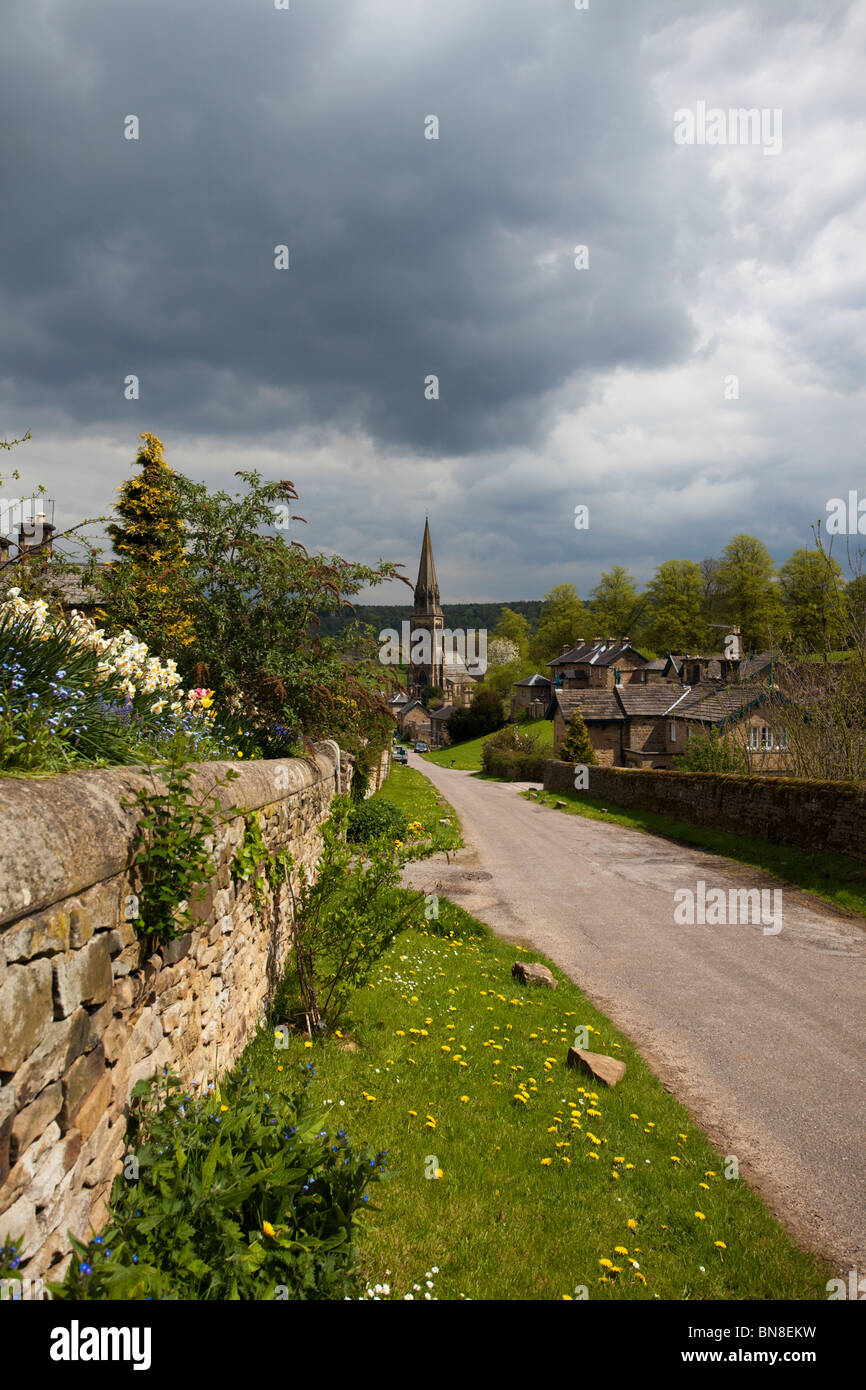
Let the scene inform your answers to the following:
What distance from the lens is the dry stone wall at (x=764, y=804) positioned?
13.9 meters

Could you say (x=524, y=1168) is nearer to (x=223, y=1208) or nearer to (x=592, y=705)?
(x=223, y=1208)

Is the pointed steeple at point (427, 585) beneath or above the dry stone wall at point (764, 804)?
above

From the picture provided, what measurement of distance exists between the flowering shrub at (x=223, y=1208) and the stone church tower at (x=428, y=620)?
370ft

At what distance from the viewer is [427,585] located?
388 feet

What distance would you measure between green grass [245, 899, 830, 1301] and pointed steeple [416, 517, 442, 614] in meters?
112

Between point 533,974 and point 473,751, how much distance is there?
196 ft

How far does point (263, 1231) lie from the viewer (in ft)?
9.20

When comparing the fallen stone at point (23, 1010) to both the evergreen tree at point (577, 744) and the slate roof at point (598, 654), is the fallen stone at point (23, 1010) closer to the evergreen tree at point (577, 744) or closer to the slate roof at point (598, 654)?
the evergreen tree at point (577, 744)

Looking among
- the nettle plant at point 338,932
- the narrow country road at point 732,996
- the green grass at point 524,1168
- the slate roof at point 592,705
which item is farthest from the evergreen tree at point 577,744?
the nettle plant at point 338,932

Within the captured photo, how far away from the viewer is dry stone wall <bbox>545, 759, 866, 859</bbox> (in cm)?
1385

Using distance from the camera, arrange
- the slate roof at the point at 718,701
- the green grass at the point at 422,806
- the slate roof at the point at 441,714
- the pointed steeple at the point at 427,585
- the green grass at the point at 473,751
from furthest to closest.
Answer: the pointed steeple at the point at 427,585
the slate roof at the point at 441,714
the green grass at the point at 473,751
the slate roof at the point at 718,701
the green grass at the point at 422,806

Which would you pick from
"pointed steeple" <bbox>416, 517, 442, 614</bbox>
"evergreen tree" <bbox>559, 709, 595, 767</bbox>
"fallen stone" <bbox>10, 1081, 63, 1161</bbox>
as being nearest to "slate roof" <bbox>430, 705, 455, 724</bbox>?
"pointed steeple" <bbox>416, 517, 442, 614</bbox>
